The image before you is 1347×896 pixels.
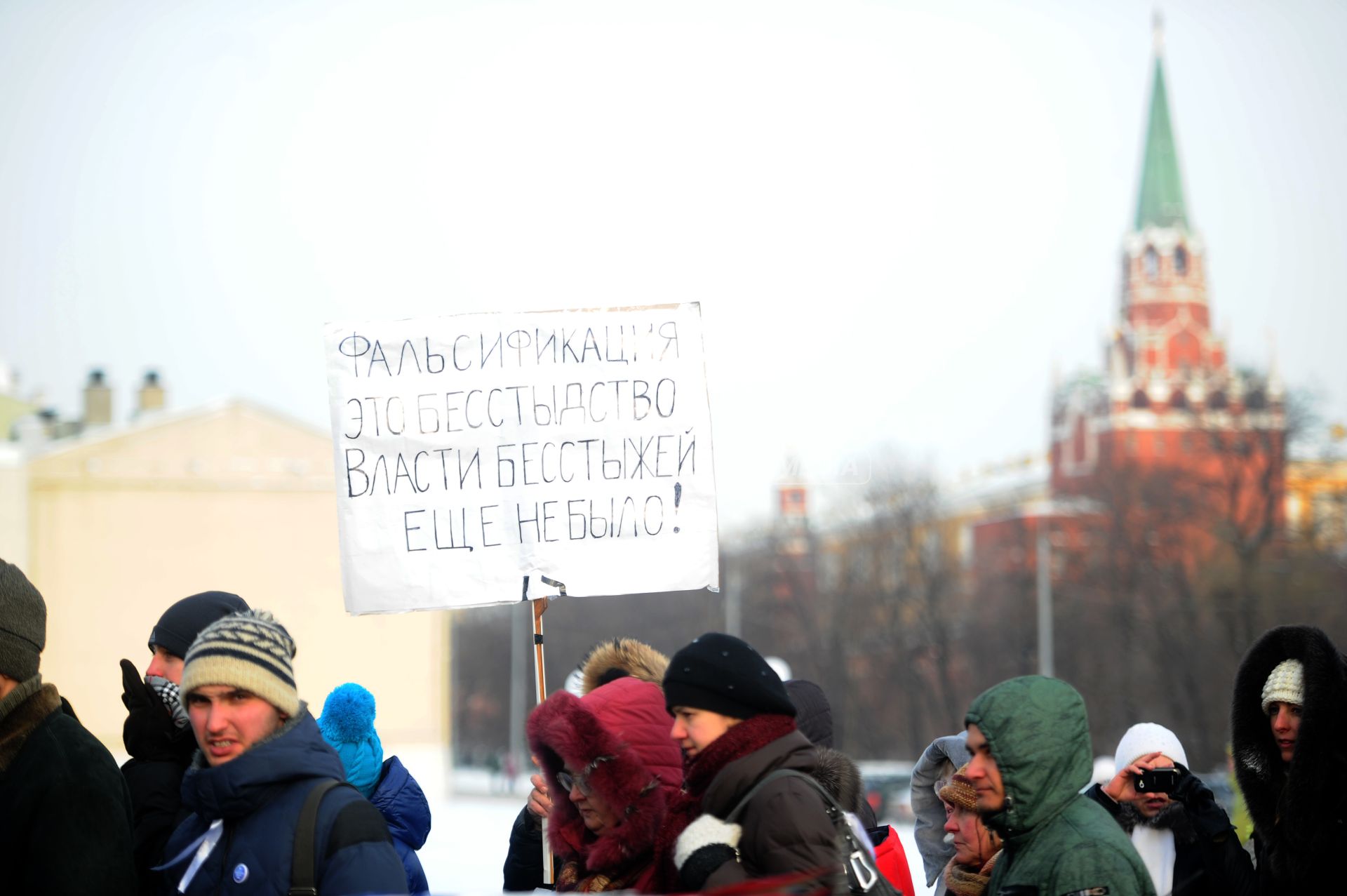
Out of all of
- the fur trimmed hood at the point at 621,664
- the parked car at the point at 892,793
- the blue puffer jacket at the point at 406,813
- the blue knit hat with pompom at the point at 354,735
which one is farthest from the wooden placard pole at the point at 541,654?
the parked car at the point at 892,793

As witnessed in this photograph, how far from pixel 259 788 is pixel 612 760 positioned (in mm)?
1026

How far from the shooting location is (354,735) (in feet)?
17.5

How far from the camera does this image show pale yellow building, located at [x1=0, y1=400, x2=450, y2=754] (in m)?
47.3

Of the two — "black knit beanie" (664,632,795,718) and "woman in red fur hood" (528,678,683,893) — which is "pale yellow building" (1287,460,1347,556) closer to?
"woman in red fur hood" (528,678,683,893)

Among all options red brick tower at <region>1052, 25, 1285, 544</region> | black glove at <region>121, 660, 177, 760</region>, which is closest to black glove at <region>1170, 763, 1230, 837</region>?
black glove at <region>121, 660, 177, 760</region>


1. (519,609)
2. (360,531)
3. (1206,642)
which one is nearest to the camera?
(360,531)

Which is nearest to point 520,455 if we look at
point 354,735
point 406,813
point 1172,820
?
point 354,735

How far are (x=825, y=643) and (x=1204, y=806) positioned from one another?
5592 cm

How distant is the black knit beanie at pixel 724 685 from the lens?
4.12 m

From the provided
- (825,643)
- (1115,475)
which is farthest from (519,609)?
(1115,475)

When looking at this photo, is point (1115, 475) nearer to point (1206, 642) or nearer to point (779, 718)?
point (1206, 642)

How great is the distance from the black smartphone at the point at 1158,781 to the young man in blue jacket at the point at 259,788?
8.07 feet

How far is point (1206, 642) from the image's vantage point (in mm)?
44906

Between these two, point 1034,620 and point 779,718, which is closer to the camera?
point 779,718
